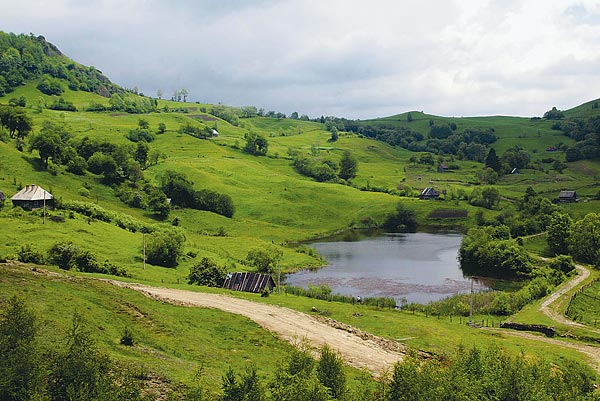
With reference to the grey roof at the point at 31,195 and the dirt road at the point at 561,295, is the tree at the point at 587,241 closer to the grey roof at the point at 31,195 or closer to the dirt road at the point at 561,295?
the dirt road at the point at 561,295

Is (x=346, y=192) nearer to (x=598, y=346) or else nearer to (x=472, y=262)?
(x=472, y=262)

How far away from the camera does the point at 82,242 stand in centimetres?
7875

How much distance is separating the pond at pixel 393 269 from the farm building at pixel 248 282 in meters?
18.0

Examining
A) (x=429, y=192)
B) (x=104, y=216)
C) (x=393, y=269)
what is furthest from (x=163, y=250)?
(x=429, y=192)

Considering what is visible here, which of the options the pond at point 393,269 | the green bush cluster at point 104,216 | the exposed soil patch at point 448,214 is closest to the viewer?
the pond at point 393,269

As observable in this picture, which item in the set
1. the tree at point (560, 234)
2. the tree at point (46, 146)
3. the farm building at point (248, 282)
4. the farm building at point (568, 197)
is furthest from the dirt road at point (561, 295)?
the tree at point (46, 146)

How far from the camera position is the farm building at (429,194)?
595 ft

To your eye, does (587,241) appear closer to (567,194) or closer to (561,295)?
(561,295)

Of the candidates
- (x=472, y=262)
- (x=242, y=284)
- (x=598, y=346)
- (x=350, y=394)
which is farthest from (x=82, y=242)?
(x=472, y=262)

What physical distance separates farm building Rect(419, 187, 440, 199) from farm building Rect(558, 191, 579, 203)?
37593 millimetres

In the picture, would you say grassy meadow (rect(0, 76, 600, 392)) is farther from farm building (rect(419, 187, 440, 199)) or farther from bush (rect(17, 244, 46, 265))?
farm building (rect(419, 187, 440, 199))

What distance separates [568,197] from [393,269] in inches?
3398

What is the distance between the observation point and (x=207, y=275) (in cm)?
7369

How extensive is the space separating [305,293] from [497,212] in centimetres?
10385
